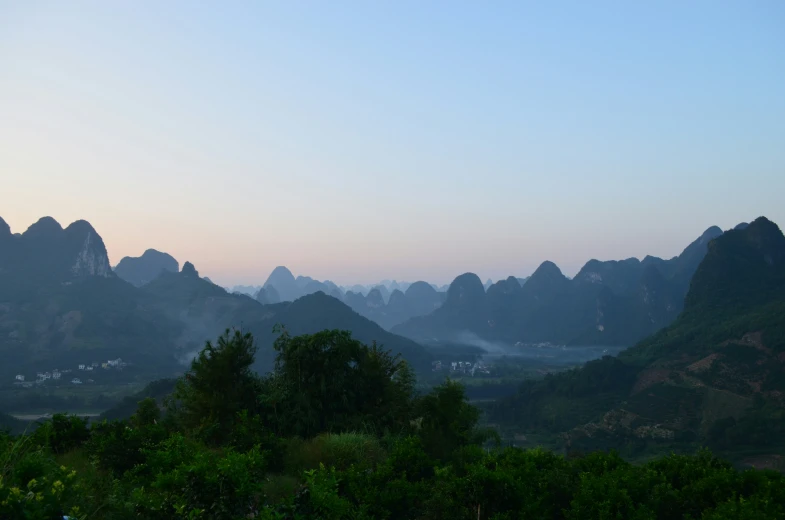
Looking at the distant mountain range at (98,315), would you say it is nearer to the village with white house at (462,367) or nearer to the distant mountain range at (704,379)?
→ the village with white house at (462,367)

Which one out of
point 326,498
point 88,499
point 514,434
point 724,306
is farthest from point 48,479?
point 724,306

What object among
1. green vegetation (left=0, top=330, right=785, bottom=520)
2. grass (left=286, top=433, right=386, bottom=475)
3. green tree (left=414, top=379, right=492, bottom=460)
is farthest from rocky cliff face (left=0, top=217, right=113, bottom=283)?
grass (left=286, top=433, right=386, bottom=475)

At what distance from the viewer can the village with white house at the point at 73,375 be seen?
103438 millimetres

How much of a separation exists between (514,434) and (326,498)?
75.2m

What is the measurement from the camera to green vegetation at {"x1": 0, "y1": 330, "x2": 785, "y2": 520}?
18.2 feet

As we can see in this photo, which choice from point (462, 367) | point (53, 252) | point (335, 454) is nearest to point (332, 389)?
point (335, 454)

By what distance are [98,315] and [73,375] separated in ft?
107

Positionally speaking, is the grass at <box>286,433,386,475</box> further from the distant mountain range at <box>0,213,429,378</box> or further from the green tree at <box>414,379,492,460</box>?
the distant mountain range at <box>0,213,429,378</box>

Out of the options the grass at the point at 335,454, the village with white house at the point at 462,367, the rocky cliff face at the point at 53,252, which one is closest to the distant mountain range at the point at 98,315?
the rocky cliff face at the point at 53,252

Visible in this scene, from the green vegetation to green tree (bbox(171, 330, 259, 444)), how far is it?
68 mm

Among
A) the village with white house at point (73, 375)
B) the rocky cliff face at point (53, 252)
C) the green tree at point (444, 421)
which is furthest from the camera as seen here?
the rocky cliff face at point (53, 252)

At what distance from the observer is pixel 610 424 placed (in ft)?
216

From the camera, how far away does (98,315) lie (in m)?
139

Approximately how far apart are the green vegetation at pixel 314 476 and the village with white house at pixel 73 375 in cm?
11409
